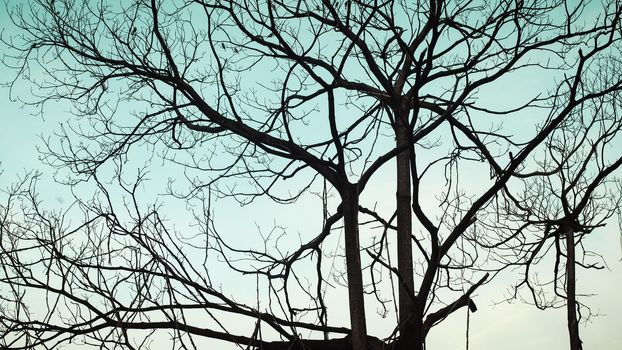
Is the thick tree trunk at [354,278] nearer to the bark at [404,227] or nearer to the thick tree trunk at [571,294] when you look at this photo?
the bark at [404,227]

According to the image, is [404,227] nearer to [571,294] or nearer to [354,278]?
[354,278]

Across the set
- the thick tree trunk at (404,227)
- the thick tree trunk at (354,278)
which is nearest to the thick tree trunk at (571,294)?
the thick tree trunk at (404,227)

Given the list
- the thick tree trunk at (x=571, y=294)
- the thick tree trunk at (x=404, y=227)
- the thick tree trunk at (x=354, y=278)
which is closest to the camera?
the thick tree trunk at (x=354, y=278)

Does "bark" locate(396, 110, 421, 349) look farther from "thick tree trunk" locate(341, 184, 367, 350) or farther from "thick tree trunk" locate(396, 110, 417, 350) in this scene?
"thick tree trunk" locate(341, 184, 367, 350)

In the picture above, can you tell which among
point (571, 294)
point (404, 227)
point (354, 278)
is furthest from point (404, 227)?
point (571, 294)

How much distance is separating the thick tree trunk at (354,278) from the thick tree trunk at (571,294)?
185 centimetres

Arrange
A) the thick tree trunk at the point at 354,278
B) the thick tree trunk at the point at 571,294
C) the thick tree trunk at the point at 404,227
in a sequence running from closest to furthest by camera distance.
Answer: the thick tree trunk at the point at 354,278 → the thick tree trunk at the point at 404,227 → the thick tree trunk at the point at 571,294

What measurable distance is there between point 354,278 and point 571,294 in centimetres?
201

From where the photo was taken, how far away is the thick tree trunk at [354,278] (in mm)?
3430

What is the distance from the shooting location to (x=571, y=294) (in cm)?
458

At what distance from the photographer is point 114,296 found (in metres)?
3.02

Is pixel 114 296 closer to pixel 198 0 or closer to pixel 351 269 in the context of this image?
pixel 351 269

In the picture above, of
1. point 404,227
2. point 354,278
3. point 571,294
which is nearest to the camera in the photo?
point 354,278

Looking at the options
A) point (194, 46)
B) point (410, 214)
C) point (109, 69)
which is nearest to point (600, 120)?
point (410, 214)
